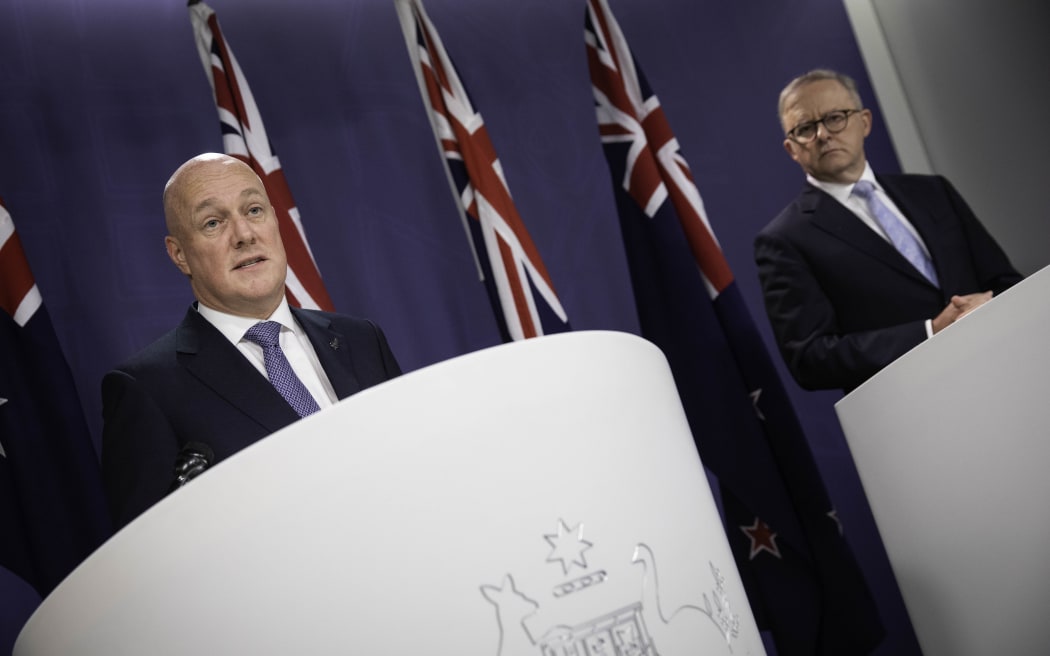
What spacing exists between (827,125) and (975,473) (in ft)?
5.35

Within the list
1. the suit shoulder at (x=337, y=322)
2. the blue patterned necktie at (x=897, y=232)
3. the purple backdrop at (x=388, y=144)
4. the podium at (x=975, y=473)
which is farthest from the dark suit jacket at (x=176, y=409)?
the blue patterned necktie at (x=897, y=232)

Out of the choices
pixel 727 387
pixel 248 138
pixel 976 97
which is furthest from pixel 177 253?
pixel 976 97

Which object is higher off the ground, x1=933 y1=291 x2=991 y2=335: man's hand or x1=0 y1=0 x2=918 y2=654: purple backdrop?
x1=0 y1=0 x2=918 y2=654: purple backdrop

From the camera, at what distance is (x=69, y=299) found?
3098mm

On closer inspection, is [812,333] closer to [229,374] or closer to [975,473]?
[975,473]

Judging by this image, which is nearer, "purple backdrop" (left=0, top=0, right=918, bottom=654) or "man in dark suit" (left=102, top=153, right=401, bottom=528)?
"man in dark suit" (left=102, top=153, right=401, bottom=528)

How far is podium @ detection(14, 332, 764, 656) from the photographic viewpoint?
0.91 meters

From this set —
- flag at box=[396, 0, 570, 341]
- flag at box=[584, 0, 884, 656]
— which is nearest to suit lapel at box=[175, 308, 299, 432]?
flag at box=[396, 0, 570, 341]

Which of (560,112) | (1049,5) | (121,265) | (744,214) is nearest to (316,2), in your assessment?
(560,112)

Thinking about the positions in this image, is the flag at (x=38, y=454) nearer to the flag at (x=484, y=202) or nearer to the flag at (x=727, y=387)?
the flag at (x=484, y=202)

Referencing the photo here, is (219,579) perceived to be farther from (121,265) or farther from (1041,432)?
(121,265)

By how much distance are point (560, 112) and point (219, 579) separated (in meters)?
3.19

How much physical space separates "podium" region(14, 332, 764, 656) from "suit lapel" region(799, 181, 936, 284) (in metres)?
1.99

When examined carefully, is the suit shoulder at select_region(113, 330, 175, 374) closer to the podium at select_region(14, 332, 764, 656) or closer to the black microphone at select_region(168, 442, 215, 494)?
the black microphone at select_region(168, 442, 215, 494)
